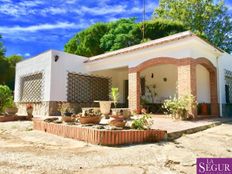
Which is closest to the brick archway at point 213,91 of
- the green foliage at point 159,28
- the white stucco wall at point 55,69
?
the white stucco wall at point 55,69

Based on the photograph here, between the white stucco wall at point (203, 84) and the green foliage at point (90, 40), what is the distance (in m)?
21.1

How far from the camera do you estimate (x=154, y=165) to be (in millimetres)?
4707

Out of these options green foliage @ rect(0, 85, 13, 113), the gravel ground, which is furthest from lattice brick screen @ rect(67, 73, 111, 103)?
the gravel ground

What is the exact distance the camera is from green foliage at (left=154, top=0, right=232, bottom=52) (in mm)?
32969

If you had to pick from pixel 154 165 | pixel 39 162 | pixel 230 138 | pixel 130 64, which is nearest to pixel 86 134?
pixel 39 162

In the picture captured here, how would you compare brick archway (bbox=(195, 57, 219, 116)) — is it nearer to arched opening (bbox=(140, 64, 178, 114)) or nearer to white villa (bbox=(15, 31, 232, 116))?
white villa (bbox=(15, 31, 232, 116))

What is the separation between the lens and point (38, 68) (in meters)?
15.8

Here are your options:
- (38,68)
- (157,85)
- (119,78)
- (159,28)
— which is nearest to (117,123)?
(157,85)

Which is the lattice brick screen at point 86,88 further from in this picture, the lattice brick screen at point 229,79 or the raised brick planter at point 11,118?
the lattice brick screen at point 229,79

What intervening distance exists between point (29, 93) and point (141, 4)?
14939mm

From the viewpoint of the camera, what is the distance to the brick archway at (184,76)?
11.4 metres

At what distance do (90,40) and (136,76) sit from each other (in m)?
22.2

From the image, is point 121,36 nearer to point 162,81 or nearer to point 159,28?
point 159,28

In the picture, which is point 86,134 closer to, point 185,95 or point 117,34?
point 185,95
